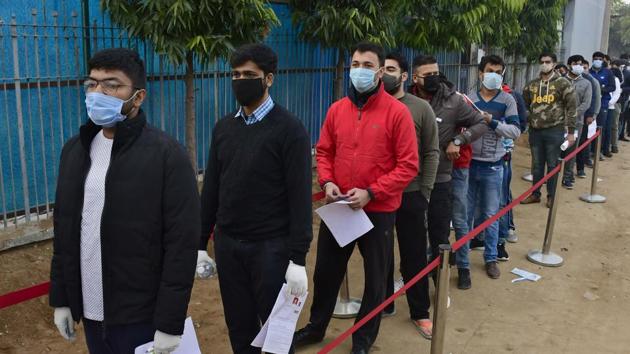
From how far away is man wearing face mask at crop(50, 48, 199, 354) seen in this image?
2.35 metres

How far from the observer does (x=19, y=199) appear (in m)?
5.60

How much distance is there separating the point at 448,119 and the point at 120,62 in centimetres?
311

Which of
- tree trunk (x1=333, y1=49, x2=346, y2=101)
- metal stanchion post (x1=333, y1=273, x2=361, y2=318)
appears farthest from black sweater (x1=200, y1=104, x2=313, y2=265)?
tree trunk (x1=333, y1=49, x2=346, y2=101)

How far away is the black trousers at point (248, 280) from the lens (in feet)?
10.3

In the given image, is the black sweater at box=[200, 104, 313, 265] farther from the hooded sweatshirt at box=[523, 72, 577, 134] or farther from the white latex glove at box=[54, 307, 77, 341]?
the hooded sweatshirt at box=[523, 72, 577, 134]

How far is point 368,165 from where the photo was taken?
12.6 ft

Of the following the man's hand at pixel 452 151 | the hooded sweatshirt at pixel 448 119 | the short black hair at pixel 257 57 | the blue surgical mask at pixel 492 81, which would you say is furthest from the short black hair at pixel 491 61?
the short black hair at pixel 257 57

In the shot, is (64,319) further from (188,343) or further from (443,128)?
(443,128)

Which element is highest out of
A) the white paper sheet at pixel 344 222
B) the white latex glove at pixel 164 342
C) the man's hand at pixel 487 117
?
the man's hand at pixel 487 117

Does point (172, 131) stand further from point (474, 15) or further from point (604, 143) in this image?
point (604, 143)

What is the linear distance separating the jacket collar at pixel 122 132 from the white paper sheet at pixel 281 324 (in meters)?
1.16

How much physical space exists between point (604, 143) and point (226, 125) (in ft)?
37.5

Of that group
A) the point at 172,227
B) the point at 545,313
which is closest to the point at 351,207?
the point at 172,227

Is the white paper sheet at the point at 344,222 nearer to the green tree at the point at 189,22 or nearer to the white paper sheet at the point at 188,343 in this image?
the white paper sheet at the point at 188,343
